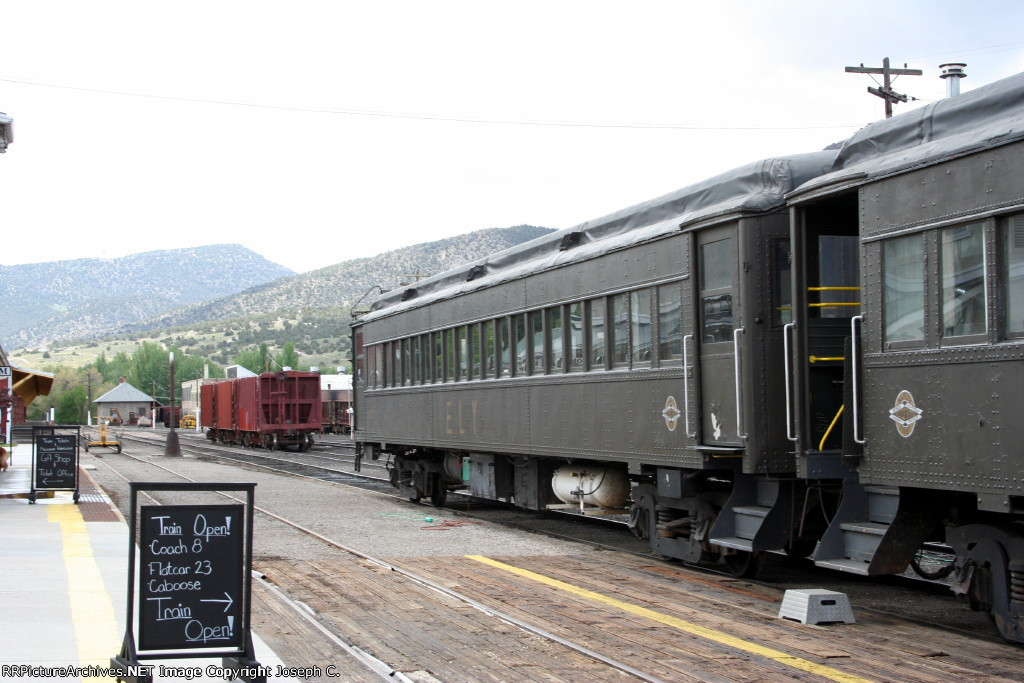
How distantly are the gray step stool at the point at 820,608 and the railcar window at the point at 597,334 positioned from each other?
4.53m

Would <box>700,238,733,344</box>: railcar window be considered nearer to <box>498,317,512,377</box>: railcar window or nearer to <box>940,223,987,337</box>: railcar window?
<box>940,223,987,337</box>: railcar window

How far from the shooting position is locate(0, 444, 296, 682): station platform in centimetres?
679

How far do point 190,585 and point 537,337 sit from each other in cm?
881

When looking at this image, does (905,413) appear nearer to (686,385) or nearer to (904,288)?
(904,288)

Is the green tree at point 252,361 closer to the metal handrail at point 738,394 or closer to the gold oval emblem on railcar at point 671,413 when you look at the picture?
the gold oval emblem on railcar at point 671,413

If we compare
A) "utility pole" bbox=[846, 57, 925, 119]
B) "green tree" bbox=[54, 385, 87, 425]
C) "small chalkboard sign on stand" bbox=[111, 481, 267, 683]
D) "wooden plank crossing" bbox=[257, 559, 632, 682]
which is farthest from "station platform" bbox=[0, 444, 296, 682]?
"green tree" bbox=[54, 385, 87, 425]

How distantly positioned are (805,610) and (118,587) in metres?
5.81

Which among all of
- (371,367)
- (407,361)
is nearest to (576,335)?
(407,361)

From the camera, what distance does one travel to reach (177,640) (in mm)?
6012

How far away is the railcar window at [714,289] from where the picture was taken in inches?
399

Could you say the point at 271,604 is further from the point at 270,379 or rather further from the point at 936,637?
the point at 270,379

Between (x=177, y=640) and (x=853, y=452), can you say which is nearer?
(x=177, y=640)

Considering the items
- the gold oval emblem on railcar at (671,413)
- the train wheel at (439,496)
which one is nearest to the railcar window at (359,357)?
the train wheel at (439,496)

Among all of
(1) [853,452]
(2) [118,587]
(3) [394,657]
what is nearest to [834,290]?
(1) [853,452]
